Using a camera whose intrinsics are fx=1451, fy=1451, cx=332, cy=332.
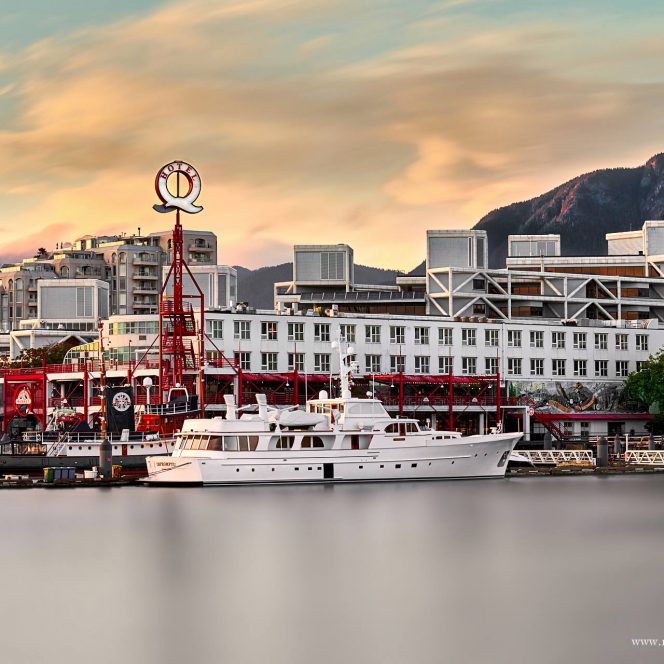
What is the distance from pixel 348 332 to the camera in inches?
5231

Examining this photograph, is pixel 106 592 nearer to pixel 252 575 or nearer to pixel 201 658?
pixel 252 575

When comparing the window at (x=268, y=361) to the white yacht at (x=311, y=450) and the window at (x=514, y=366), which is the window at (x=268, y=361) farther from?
the white yacht at (x=311, y=450)

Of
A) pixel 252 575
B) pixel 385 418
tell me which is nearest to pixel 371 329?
pixel 385 418

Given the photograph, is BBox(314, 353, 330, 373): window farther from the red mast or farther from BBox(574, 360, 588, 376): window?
BBox(574, 360, 588, 376): window

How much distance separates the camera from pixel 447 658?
41.1 metres

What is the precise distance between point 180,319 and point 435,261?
48.3m

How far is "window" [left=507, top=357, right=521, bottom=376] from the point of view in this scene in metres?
138

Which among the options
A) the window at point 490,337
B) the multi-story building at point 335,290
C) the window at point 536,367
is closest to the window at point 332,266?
the multi-story building at point 335,290

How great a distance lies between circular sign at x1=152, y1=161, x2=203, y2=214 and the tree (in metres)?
45.3

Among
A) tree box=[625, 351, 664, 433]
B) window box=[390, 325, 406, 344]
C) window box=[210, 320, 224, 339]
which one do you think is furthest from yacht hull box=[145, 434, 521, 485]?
tree box=[625, 351, 664, 433]

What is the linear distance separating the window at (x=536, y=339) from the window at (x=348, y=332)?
1874cm

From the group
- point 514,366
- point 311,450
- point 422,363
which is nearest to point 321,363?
point 422,363

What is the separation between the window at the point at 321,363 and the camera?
131000 mm

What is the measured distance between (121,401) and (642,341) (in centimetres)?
6243
